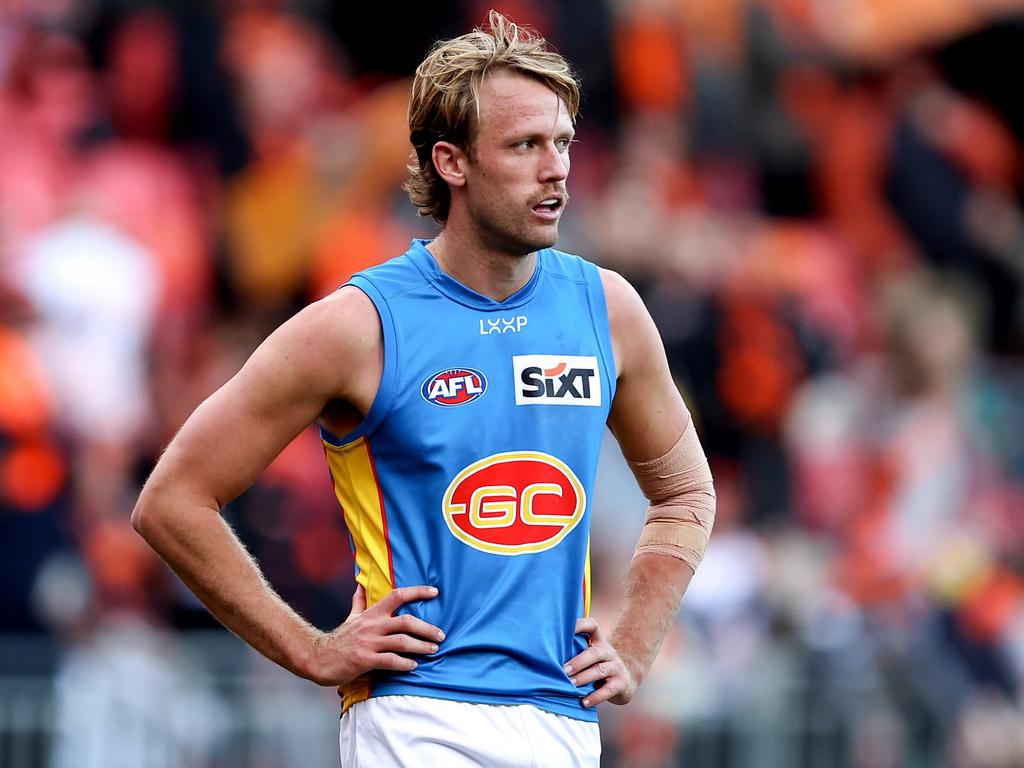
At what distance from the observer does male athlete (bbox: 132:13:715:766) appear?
4656mm

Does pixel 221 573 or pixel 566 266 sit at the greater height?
pixel 566 266

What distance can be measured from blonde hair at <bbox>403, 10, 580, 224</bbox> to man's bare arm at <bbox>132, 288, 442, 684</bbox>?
0.50 m

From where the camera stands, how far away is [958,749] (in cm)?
1012

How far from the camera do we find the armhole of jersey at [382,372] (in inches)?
184

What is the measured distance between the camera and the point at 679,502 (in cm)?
533

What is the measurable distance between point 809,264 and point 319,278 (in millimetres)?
3541

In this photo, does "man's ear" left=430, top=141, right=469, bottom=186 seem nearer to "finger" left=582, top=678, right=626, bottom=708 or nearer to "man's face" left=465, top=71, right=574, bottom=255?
"man's face" left=465, top=71, right=574, bottom=255

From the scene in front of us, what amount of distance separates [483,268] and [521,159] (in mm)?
308

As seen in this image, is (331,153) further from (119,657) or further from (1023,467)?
(1023,467)

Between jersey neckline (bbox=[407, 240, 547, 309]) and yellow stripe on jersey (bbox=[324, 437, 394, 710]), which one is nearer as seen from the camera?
yellow stripe on jersey (bbox=[324, 437, 394, 710])

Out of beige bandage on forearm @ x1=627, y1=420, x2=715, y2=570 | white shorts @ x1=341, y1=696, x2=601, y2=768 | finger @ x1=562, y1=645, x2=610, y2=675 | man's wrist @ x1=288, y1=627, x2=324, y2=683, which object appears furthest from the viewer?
beige bandage on forearm @ x1=627, y1=420, x2=715, y2=570

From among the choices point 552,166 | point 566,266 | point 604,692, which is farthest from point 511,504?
point 552,166

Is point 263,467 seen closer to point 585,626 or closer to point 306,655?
point 306,655

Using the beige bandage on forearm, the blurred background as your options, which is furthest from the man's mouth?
the blurred background
